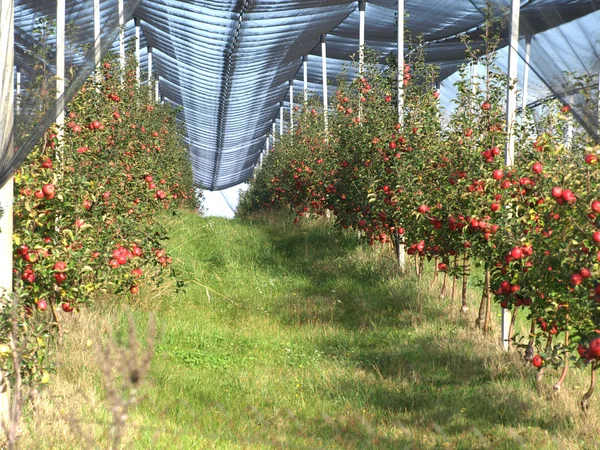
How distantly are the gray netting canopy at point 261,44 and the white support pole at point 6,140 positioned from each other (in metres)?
0.06

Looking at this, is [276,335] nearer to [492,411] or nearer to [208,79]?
[492,411]

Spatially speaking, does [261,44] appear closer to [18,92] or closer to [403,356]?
[403,356]

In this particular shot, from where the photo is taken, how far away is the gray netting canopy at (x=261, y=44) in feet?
11.0

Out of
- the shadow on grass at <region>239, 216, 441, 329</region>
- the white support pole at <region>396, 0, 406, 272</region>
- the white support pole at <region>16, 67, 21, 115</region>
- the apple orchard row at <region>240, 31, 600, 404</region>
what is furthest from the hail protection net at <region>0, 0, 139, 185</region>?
the white support pole at <region>396, 0, 406, 272</region>

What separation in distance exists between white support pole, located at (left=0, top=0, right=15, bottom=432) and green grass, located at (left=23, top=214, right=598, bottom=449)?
14.9 inches

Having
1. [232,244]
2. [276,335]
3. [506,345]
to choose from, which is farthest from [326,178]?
[506,345]

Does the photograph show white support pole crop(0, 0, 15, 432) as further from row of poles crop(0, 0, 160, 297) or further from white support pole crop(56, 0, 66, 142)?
white support pole crop(56, 0, 66, 142)

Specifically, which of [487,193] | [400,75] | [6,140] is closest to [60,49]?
[6,140]

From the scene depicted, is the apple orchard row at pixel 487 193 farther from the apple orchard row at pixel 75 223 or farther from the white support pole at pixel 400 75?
the apple orchard row at pixel 75 223

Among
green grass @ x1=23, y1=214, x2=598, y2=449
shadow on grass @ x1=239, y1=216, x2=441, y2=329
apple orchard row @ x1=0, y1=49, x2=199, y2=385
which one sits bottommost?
green grass @ x1=23, y1=214, x2=598, y2=449

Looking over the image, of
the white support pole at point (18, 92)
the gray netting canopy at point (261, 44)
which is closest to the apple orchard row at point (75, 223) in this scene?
the white support pole at point (18, 92)

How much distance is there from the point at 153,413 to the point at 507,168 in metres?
3.04

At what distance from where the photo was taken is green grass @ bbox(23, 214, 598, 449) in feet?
16.5

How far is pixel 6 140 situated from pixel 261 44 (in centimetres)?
1247
